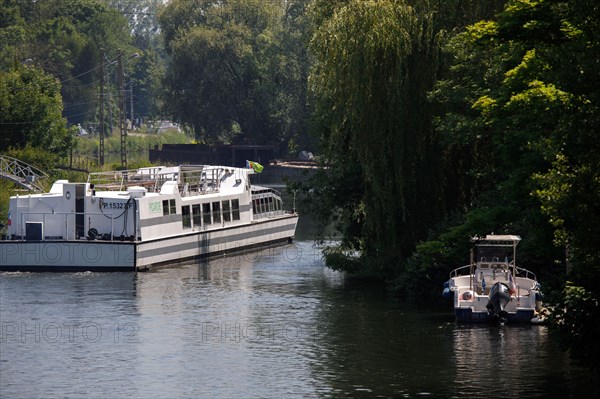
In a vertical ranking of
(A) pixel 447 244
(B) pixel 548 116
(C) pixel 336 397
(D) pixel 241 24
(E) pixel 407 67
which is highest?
(D) pixel 241 24

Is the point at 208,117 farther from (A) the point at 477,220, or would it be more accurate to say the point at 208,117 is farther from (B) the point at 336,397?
(B) the point at 336,397

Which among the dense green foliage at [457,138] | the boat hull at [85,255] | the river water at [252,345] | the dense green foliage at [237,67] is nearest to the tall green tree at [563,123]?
the dense green foliage at [457,138]

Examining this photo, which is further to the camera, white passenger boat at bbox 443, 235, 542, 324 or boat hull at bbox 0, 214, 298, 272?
boat hull at bbox 0, 214, 298, 272

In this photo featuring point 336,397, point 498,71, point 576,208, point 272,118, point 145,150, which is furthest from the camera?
point 145,150

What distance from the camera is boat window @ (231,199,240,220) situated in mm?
63281

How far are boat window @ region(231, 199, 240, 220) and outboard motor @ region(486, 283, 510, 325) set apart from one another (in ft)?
83.0

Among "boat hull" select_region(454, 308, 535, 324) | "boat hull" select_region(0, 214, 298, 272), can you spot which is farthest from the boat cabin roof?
"boat hull" select_region(0, 214, 298, 272)

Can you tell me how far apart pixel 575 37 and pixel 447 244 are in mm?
13089

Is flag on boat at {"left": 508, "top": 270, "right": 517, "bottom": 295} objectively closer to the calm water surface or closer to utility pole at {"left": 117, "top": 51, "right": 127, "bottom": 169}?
the calm water surface

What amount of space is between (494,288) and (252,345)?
8.12 metres

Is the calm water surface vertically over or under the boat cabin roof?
under

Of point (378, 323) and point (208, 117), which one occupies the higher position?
point (208, 117)

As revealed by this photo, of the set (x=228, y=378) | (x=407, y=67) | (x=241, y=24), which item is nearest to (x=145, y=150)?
(x=241, y=24)

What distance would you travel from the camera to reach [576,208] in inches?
1088
